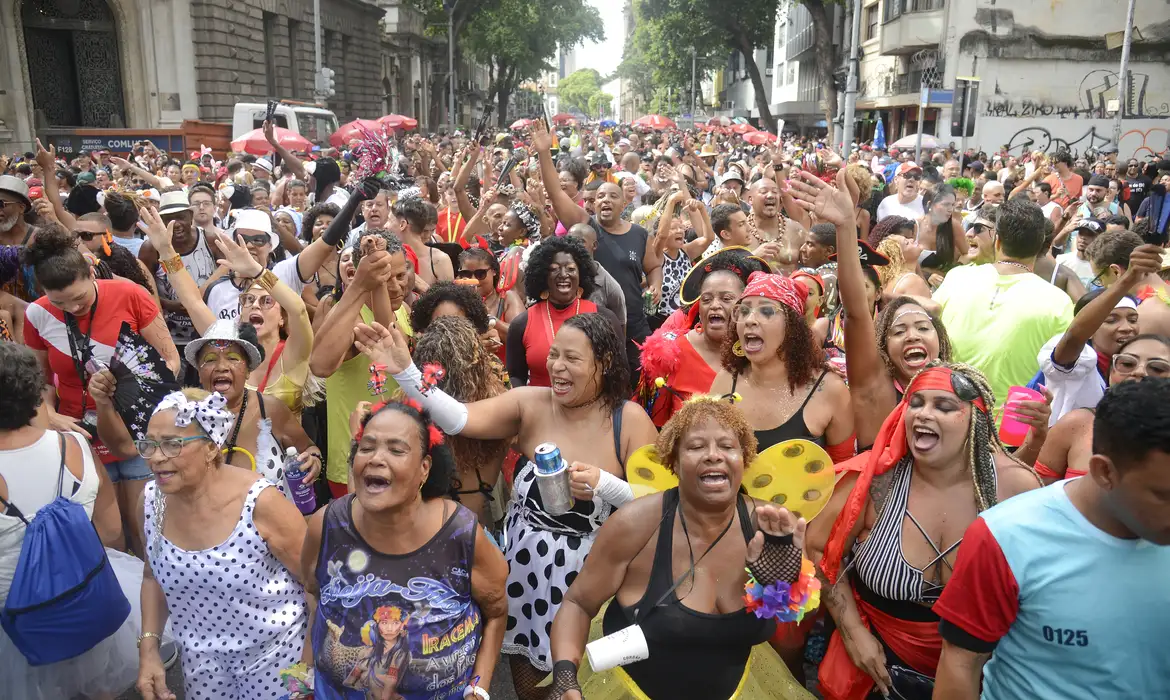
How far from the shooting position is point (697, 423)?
2787 mm

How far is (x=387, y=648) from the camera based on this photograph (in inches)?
105

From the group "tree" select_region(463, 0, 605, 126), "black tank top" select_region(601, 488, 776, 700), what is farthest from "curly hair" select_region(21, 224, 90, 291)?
"tree" select_region(463, 0, 605, 126)

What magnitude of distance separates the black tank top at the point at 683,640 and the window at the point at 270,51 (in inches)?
1414

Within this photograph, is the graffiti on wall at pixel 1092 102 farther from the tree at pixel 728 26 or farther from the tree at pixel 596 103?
the tree at pixel 596 103

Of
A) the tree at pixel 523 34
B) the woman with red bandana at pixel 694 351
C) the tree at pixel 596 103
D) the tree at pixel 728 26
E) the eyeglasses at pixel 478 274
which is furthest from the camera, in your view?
the tree at pixel 596 103

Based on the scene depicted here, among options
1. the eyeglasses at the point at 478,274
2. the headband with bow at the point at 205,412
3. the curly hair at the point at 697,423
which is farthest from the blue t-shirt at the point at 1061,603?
the eyeglasses at the point at 478,274

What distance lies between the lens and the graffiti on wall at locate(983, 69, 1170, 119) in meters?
30.1

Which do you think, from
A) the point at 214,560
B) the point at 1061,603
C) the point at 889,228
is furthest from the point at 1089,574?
the point at 889,228

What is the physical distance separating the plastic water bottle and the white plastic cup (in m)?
1.85

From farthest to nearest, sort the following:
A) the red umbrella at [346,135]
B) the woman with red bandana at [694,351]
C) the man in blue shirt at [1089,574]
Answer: the red umbrella at [346,135]
the woman with red bandana at [694,351]
the man in blue shirt at [1089,574]

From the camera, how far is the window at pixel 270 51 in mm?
34375

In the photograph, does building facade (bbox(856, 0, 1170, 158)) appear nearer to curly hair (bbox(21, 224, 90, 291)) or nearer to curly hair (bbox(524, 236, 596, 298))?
curly hair (bbox(524, 236, 596, 298))

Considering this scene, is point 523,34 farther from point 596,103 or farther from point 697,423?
point 596,103

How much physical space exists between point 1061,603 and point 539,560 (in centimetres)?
196
